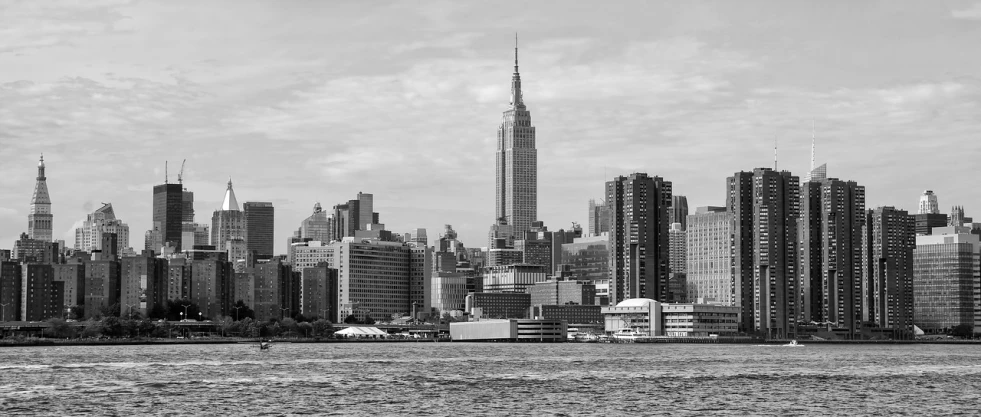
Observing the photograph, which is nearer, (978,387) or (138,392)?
(138,392)

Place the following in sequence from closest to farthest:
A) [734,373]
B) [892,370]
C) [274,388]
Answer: [274,388] < [734,373] < [892,370]

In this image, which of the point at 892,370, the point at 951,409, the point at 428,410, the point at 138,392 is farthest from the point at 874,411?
the point at 892,370

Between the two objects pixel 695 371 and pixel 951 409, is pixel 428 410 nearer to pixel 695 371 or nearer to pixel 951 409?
pixel 951 409

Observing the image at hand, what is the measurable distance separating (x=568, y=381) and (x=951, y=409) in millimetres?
43292

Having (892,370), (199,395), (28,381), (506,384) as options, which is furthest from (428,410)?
(892,370)

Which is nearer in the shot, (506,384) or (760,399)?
(760,399)

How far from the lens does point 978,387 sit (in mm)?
148750

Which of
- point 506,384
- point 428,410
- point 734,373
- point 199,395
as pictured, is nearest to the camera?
point 428,410

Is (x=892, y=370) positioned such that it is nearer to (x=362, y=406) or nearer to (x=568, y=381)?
(x=568, y=381)

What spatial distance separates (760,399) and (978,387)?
1303 inches

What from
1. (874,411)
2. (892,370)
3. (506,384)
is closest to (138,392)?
(506,384)

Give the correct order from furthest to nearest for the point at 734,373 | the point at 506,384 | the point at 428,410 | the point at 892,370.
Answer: the point at 892,370, the point at 734,373, the point at 506,384, the point at 428,410

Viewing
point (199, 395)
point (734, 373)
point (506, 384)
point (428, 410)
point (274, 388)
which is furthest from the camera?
point (734, 373)

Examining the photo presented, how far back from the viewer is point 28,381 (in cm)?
15212
